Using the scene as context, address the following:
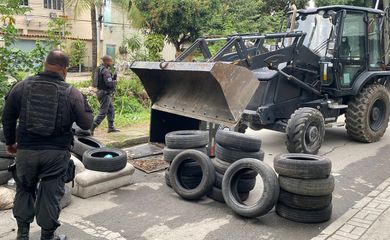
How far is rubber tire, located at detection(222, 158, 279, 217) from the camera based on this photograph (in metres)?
4.57

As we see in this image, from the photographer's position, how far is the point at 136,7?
1585cm

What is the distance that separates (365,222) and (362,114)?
4349 mm

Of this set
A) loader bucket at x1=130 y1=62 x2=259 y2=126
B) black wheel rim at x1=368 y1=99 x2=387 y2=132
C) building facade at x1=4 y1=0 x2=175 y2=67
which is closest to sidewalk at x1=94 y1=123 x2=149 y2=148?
loader bucket at x1=130 y1=62 x2=259 y2=126

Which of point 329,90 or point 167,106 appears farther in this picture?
point 329,90

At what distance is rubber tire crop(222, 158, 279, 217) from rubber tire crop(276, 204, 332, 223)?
235mm

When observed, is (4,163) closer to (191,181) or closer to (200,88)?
(191,181)

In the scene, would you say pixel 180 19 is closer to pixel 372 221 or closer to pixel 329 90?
pixel 329 90

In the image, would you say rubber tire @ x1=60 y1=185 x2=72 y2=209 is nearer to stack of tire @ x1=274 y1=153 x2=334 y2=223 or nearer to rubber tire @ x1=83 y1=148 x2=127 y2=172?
rubber tire @ x1=83 y1=148 x2=127 y2=172

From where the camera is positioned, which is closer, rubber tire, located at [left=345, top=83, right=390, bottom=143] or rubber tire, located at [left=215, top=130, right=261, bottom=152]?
rubber tire, located at [left=215, top=130, right=261, bottom=152]

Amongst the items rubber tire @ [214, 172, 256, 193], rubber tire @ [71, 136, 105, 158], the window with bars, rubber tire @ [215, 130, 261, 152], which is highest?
the window with bars

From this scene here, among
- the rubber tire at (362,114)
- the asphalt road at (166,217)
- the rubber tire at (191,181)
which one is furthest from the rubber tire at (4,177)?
the rubber tire at (362,114)

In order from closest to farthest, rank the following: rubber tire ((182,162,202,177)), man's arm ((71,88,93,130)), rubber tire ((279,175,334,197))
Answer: man's arm ((71,88,93,130))
rubber tire ((279,175,334,197))
rubber tire ((182,162,202,177))

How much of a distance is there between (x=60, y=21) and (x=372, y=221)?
22.4 ft

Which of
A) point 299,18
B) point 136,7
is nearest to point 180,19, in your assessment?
point 136,7
